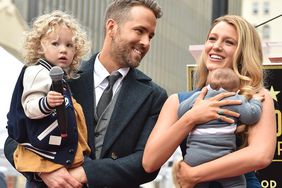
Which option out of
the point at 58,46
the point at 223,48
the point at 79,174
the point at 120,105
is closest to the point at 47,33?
the point at 58,46

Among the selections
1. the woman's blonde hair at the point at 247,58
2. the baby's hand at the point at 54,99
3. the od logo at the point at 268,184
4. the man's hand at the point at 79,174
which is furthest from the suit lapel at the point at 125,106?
the od logo at the point at 268,184

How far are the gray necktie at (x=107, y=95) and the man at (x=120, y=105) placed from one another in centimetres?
2

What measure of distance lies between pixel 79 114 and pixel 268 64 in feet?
7.78

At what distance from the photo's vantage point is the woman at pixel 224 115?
123 inches

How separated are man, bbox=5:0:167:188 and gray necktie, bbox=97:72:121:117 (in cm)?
2

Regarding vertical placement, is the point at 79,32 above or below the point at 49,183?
above

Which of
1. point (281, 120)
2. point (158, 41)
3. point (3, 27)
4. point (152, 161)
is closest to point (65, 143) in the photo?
point (152, 161)

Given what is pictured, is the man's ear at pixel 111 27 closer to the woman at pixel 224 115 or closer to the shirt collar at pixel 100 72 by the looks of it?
the shirt collar at pixel 100 72

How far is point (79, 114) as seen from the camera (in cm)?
352

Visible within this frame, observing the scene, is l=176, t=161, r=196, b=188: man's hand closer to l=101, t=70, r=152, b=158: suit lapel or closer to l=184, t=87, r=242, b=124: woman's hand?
l=184, t=87, r=242, b=124: woman's hand

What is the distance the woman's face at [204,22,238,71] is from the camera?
11.1 ft

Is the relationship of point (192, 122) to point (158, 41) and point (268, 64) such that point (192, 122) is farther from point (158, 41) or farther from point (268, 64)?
point (158, 41)

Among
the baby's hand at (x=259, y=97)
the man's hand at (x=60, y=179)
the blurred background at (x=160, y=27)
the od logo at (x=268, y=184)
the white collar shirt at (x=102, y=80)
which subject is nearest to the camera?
the baby's hand at (x=259, y=97)

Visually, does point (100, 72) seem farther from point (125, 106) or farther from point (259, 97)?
point (259, 97)
